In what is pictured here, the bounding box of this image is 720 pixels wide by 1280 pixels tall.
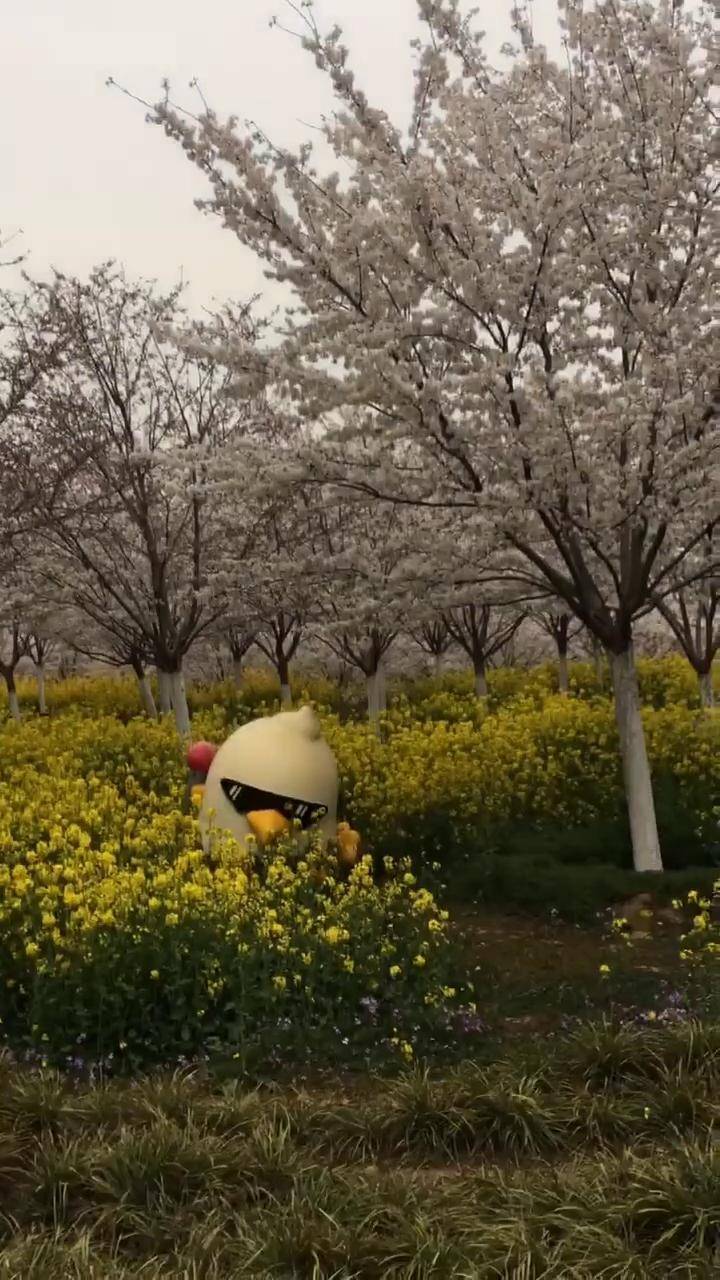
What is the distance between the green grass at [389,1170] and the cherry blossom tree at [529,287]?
4.05 m

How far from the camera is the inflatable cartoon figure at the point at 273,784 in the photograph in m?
7.95

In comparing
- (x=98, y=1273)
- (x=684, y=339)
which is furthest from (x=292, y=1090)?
(x=684, y=339)

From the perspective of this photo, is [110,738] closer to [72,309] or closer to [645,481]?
[72,309]

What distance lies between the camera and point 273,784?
7949 mm

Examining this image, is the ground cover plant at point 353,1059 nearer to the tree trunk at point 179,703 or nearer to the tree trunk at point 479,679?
the tree trunk at point 179,703

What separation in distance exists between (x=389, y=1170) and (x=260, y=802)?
154 inches

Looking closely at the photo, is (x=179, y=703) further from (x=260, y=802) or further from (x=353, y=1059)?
(x=353, y=1059)

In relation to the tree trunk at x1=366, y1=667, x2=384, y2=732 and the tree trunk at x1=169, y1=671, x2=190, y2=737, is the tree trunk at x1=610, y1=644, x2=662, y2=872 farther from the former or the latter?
the tree trunk at x1=169, y1=671, x2=190, y2=737

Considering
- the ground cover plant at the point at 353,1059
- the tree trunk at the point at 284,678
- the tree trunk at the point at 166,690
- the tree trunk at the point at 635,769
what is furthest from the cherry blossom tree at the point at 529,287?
the tree trunk at the point at 284,678

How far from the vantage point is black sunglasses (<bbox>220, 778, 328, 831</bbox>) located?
7.96 m

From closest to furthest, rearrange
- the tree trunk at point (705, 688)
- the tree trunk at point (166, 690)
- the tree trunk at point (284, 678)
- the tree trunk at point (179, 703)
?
the tree trunk at point (179, 703)
the tree trunk at point (166, 690)
the tree trunk at point (705, 688)
the tree trunk at point (284, 678)

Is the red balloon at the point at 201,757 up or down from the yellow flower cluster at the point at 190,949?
up

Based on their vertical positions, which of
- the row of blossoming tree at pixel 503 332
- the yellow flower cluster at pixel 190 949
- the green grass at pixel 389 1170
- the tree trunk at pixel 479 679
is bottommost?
the green grass at pixel 389 1170

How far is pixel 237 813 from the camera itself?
8.01 meters
